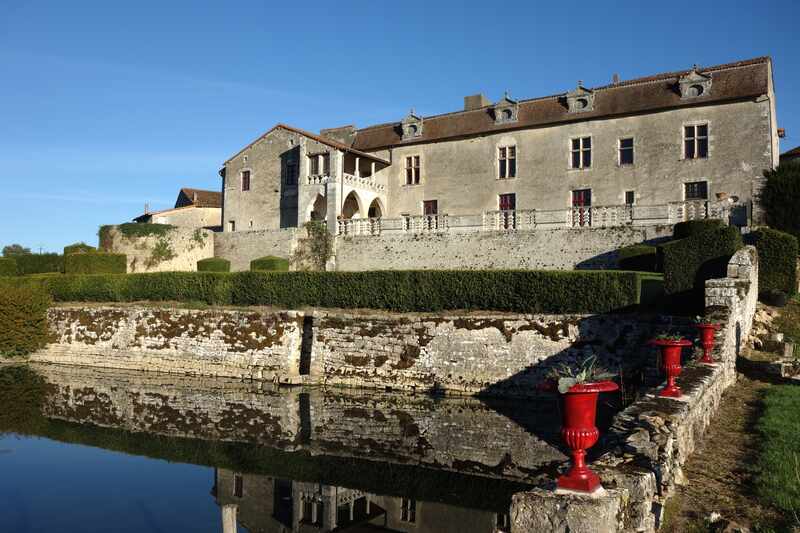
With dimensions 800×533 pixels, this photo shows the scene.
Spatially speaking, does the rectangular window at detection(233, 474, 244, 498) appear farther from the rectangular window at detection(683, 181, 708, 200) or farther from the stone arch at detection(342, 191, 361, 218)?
the stone arch at detection(342, 191, 361, 218)

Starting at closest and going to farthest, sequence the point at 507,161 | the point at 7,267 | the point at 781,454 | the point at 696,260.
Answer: the point at 781,454 < the point at 696,260 < the point at 507,161 < the point at 7,267

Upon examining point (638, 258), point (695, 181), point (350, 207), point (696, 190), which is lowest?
point (638, 258)

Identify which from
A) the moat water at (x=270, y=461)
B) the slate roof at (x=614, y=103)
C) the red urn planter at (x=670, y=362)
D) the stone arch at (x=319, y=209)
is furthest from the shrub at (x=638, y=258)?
the stone arch at (x=319, y=209)

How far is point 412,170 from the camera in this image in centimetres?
3322

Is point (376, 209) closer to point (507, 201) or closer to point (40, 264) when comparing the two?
point (507, 201)

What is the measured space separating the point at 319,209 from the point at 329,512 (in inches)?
977

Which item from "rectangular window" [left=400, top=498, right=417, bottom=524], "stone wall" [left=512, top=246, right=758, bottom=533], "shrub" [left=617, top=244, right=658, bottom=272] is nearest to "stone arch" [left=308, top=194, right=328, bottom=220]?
"shrub" [left=617, top=244, right=658, bottom=272]

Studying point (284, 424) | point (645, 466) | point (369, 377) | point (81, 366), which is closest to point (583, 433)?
point (645, 466)

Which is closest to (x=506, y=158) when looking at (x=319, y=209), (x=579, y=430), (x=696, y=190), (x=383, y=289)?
(x=696, y=190)

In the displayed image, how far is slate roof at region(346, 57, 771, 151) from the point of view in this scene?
2480cm

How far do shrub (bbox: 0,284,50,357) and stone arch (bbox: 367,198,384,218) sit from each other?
16.1 meters

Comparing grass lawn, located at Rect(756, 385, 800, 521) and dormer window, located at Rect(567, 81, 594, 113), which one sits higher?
dormer window, located at Rect(567, 81, 594, 113)

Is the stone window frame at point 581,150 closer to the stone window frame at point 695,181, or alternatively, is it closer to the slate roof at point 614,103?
the slate roof at point 614,103

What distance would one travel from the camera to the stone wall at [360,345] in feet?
51.8
